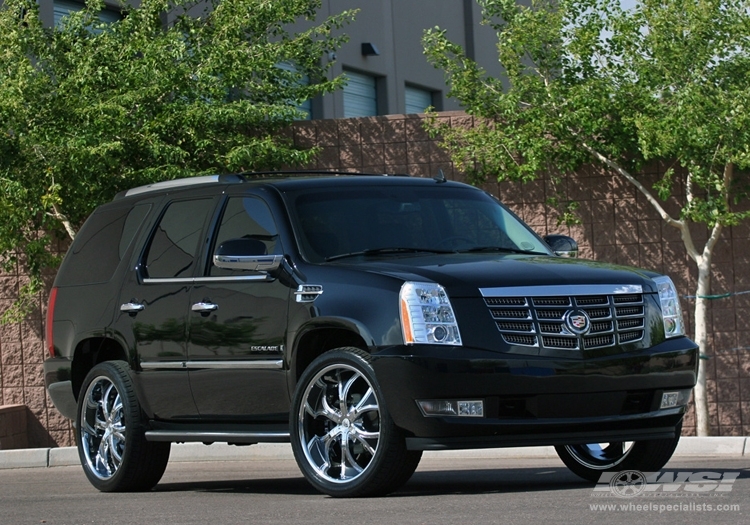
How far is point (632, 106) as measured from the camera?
14906 mm

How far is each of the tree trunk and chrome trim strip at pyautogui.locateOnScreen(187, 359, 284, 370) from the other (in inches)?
292

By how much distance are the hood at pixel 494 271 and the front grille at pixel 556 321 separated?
10 centimetres

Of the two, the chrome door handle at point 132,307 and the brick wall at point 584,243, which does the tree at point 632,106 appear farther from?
the chrome door handle at point 132,307

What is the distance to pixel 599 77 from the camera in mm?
15273

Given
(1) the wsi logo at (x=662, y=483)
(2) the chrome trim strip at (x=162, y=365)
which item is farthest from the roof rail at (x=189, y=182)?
(1) the wsi logo at (x=662, y=483)

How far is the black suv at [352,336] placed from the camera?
7652mm

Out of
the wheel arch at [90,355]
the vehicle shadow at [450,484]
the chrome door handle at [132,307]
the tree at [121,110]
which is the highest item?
the tree at [121,110]

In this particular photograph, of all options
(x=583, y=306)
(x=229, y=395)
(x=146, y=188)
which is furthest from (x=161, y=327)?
(x=583, y=306)

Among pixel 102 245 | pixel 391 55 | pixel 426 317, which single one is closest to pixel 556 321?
pixel 426 317

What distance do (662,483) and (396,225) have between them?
2284 millimetres

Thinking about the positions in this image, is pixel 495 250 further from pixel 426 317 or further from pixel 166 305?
pixel 166 305

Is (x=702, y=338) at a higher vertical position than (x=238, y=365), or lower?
lower

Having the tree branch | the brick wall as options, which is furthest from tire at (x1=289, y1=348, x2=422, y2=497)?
the tree branch

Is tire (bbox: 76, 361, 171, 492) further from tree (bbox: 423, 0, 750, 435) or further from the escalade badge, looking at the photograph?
tree (bbox: 423, 0, 750, 435)
